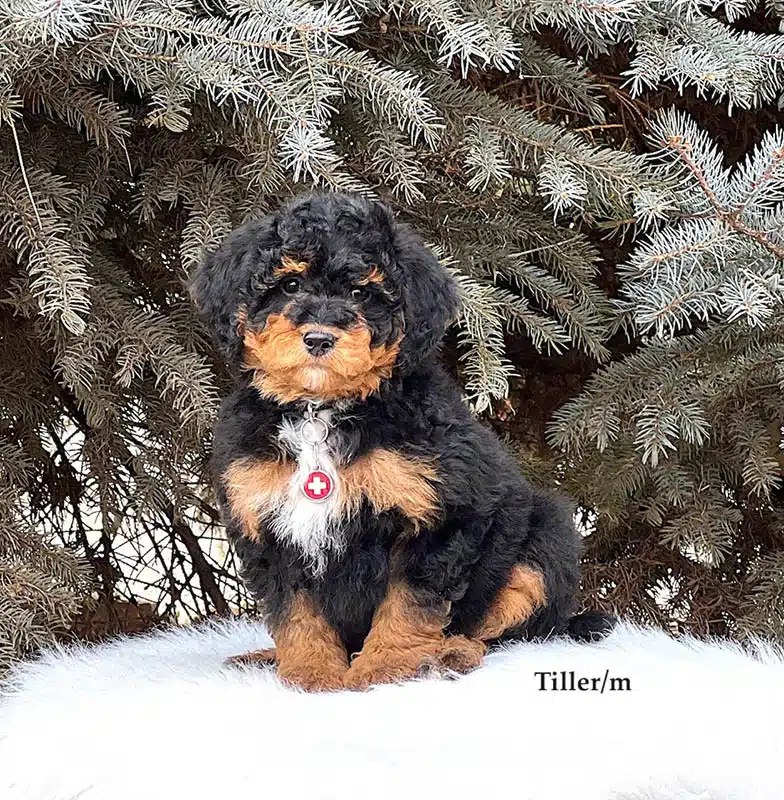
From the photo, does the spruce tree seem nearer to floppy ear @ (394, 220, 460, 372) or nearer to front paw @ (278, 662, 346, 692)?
floppy ear @ (394, 220, 460, 372)

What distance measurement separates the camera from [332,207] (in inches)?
99.5

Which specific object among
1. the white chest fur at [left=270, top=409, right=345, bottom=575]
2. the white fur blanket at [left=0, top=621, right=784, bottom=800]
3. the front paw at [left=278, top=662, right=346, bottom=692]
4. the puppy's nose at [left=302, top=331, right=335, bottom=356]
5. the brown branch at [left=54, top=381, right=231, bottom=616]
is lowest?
the brown branch at [left=54, top=381, right=231, bottom=616]

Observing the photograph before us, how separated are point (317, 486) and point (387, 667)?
0.41 meters

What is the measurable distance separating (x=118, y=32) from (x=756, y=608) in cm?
244

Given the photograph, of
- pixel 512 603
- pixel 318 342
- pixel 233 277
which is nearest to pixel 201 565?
pixel 512 603

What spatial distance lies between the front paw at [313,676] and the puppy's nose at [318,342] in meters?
0.70

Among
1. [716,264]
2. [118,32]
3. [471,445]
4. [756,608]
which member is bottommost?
[756,608]

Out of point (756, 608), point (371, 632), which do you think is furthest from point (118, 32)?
point (756, 608)

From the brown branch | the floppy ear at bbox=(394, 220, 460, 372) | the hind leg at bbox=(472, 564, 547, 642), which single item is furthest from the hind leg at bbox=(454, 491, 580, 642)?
the brown branch

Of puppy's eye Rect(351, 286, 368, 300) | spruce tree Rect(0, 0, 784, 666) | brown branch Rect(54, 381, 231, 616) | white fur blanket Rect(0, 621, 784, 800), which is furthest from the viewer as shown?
brown branch Rect(54, 381, 231, 616)

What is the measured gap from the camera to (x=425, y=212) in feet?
10.8

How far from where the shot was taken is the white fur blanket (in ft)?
7.11

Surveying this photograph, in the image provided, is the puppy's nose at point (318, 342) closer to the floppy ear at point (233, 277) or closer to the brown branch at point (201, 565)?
the floppy ear at point (233, 277)

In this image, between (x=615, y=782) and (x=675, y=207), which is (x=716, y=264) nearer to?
(x=675, y=207)
